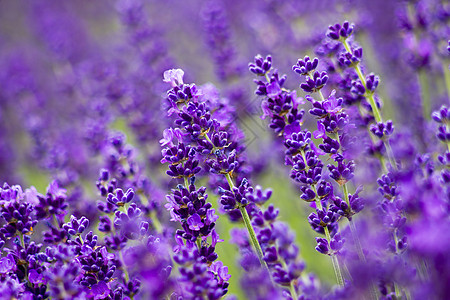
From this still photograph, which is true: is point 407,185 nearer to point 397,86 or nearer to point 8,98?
point 397,86

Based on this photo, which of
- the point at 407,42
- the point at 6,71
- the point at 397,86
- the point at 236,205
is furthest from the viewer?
the point at 6,71

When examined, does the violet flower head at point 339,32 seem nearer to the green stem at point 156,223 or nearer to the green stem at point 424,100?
the green stem at point 156,223

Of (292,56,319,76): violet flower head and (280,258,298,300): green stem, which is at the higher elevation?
(292,56,319,76): violet flower head

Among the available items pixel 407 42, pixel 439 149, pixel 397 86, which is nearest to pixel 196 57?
pixel 397 86

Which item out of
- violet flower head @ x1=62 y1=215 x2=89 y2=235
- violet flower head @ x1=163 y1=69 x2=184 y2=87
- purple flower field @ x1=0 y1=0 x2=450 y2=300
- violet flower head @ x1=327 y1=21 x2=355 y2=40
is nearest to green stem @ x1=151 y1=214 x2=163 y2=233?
purple flower field @ x1=0 y1=0 x2=450 y2=300

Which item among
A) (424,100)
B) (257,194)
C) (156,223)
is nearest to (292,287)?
(257,194)

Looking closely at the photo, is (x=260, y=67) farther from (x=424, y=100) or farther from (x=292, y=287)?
(x=424, y=100)

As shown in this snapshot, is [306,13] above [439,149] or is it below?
above

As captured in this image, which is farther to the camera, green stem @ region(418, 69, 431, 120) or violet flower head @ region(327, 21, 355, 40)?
green stem @ region(418, 69, 431, 120)

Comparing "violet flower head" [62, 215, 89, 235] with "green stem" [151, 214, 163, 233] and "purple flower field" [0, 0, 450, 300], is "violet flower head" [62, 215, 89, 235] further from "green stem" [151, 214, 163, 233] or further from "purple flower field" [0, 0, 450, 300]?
"green stem" [151, 214, 163, 233]

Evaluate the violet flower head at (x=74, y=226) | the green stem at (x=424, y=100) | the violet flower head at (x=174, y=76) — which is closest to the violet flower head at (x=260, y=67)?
the violet flower head at (x=174, y=76)

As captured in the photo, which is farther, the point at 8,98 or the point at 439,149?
the point at 8,98
